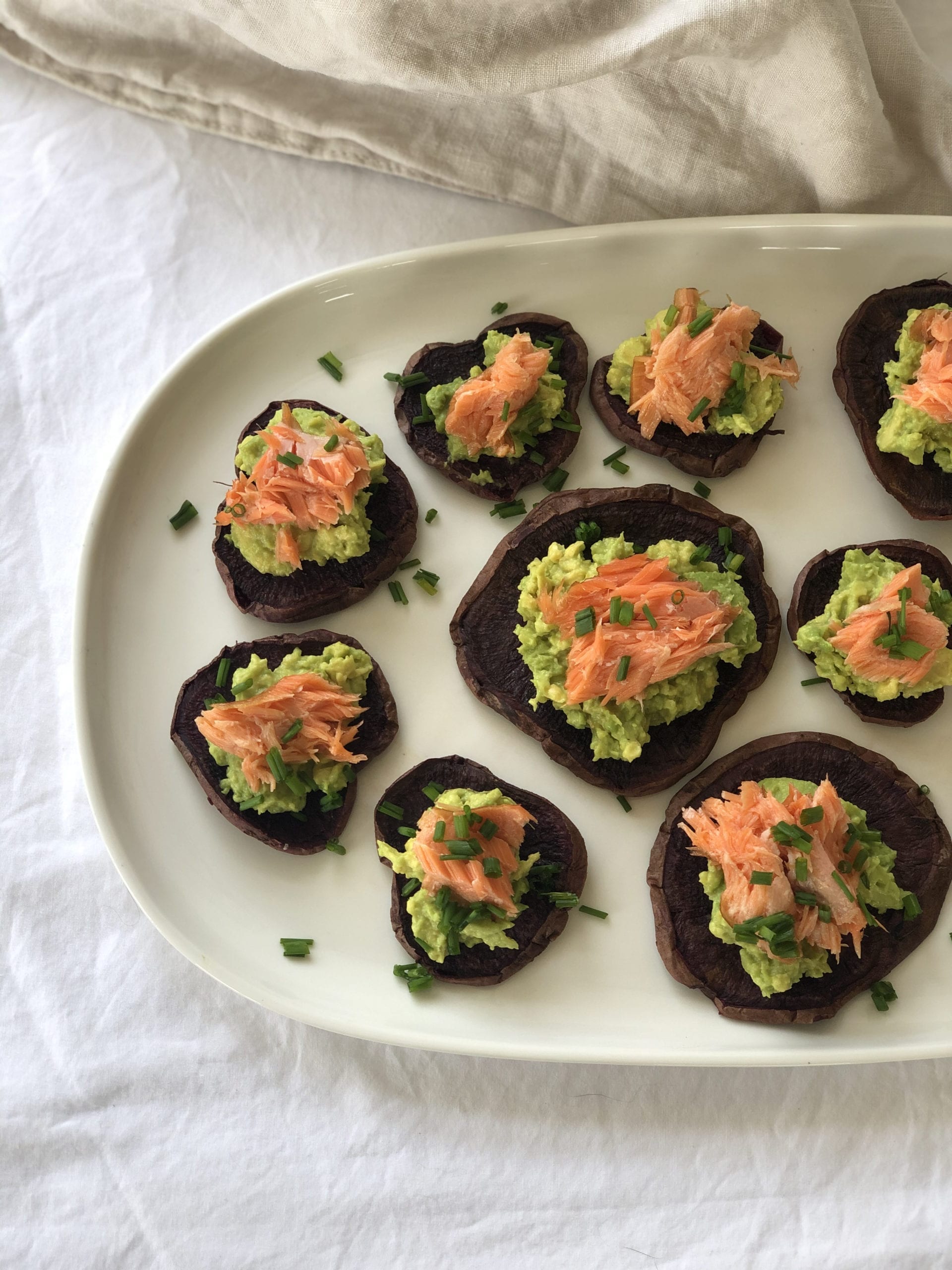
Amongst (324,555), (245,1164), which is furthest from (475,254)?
(245,1164)

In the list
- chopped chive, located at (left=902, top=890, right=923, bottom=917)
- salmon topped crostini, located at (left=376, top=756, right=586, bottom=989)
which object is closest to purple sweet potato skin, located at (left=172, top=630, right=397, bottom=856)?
salmon topped crostini, located at (left=376, top=756, right=586, bottom=989)

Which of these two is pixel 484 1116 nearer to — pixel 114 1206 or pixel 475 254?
pixel 114 1206

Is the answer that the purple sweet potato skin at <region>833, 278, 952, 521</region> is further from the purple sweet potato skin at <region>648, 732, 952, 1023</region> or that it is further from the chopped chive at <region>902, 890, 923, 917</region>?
the chopped chive at <region>902, 890, 923, 917</region>

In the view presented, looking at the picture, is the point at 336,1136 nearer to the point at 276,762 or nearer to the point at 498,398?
the point at 276,762

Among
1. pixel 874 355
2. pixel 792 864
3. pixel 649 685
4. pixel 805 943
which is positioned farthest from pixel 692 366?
pixel 805 943

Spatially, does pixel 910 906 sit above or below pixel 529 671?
below
